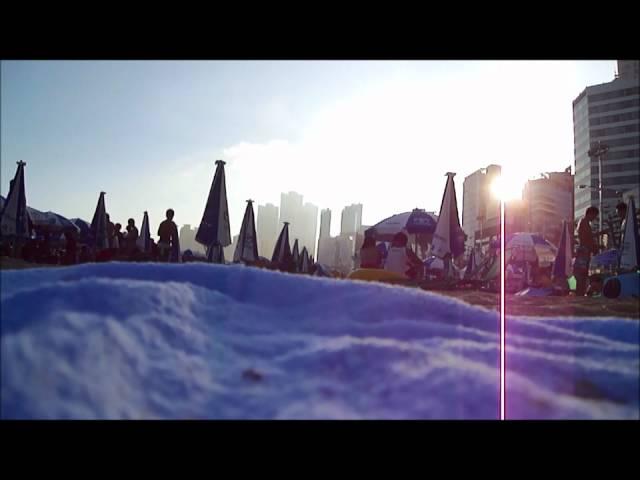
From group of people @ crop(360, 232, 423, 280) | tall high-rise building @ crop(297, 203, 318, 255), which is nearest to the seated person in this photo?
group of people @ crop(360, 232, 423, 280)

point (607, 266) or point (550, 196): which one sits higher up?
point (550, 196)

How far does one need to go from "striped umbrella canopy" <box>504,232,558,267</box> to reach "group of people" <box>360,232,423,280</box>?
726mm

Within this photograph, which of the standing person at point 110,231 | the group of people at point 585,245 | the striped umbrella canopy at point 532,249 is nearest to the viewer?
the standing person at point 110,231

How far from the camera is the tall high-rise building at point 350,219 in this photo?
2.16m

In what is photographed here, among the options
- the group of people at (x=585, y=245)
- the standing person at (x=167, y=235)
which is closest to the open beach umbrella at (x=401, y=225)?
the group of people at (x=585, y=245)

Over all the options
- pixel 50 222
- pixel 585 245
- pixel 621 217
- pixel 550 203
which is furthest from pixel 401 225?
pixel 50 222

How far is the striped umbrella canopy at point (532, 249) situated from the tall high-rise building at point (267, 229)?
1686 mm

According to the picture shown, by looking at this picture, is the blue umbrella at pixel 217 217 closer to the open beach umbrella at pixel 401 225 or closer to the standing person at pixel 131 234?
the standing person at pixel 131 234

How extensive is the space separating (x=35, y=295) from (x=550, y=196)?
9.32 feet

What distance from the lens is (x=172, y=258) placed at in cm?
198

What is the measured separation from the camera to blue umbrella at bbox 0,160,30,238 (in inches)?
67.5

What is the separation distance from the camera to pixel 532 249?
287cm
